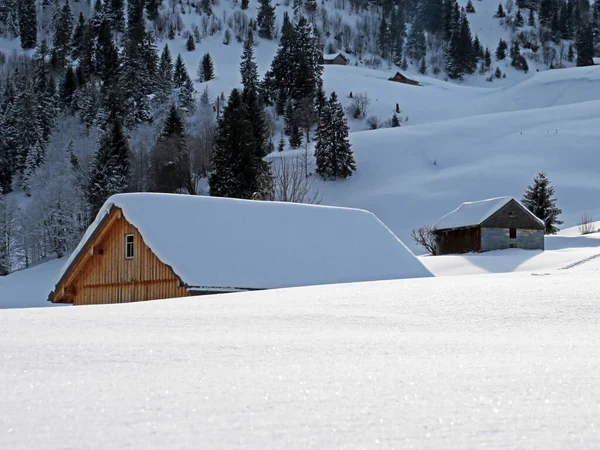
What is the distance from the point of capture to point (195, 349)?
209 inches

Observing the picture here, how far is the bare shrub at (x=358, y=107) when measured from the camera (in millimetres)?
92562

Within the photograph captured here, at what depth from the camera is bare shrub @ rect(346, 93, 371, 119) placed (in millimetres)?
92562

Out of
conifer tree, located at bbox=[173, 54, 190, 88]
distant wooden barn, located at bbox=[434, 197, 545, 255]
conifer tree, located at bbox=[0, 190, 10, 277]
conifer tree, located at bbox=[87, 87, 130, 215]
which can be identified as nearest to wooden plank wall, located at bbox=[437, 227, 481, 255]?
distant wooden barn, located at bbox=[434, 197, 545, 255]

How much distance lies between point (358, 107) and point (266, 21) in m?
61.0

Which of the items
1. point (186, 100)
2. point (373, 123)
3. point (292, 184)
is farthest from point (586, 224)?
point (186, 100)

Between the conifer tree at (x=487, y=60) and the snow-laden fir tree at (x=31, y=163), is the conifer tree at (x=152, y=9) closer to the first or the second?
the conifer tree at (x=487, y=60)

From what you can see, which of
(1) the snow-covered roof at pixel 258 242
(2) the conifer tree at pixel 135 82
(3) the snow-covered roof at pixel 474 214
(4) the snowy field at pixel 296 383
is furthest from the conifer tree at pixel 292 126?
(4) the snowy field at pixel 296 383

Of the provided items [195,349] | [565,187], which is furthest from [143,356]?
[565,187]

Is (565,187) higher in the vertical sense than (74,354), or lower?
higher

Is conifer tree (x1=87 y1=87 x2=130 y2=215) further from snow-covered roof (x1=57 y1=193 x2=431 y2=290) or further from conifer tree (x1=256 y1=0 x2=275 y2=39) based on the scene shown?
conifer tree (x1=256 y1=0 x2=275 y2=39)

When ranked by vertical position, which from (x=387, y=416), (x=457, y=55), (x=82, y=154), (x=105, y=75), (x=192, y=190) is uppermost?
(x=457, y=55)

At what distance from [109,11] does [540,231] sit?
344 feet

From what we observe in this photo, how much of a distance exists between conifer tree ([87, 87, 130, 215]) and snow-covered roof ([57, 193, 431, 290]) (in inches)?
1270

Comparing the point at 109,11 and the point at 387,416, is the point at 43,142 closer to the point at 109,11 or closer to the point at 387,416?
the point at 109,11
